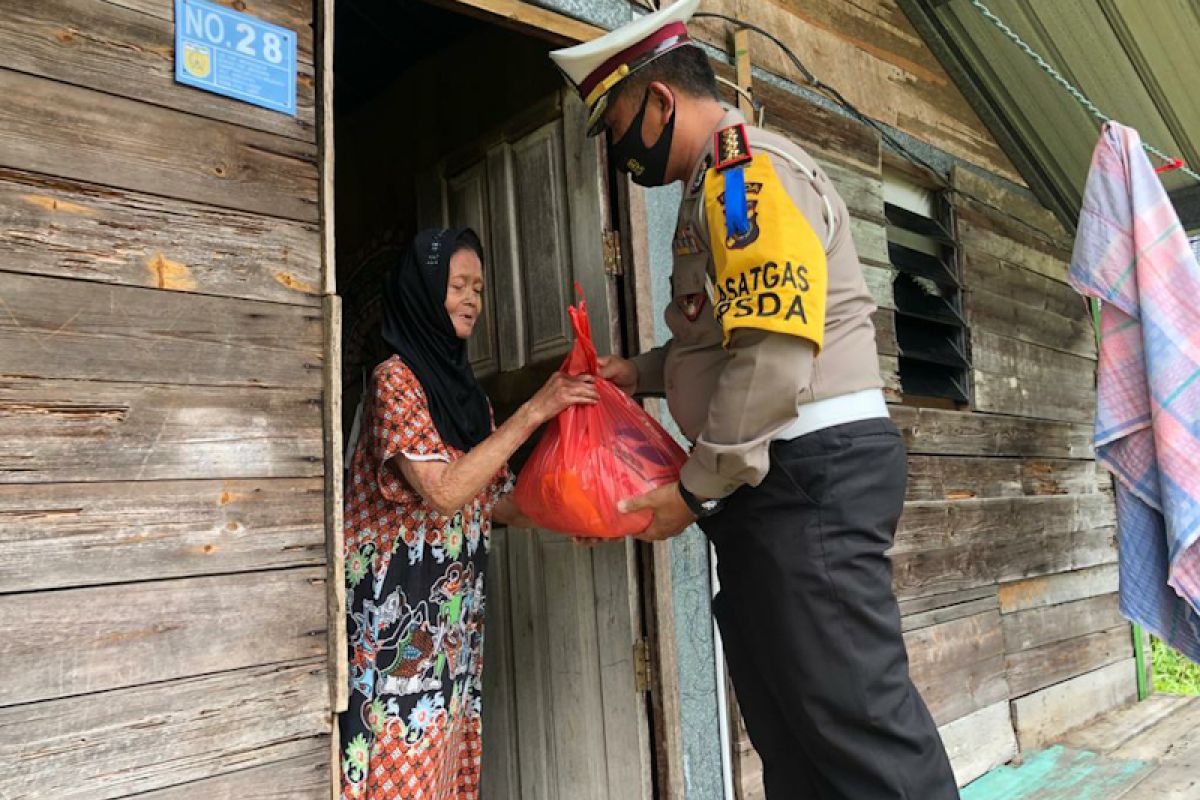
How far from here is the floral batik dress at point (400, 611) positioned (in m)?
2.17

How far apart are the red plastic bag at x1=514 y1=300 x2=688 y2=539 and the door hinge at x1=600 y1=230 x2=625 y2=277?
56cm

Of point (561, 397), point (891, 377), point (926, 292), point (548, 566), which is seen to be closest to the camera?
point (561, 397)

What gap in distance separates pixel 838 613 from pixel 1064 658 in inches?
132

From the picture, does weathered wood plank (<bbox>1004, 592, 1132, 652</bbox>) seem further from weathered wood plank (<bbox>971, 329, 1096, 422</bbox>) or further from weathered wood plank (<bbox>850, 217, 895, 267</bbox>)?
weathered wood plank (<bbox>850, 217, 895, 267</bbox>)

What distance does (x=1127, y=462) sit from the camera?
9.38 ft

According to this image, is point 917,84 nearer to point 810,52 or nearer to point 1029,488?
point 810,52

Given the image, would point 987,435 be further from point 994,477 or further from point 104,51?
point 104,51

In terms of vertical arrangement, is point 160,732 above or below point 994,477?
below

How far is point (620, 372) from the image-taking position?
2295 mm

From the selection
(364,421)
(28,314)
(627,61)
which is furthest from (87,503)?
(627,61)

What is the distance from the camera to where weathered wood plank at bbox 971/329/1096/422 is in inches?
166

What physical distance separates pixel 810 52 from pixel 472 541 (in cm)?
234

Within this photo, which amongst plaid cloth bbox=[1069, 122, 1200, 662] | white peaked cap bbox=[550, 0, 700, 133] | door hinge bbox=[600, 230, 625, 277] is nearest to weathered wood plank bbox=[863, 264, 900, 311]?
plaid cloth bbox=[1069, 122, 1200, 662]

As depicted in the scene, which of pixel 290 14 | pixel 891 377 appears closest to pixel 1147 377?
pixel 891 377
